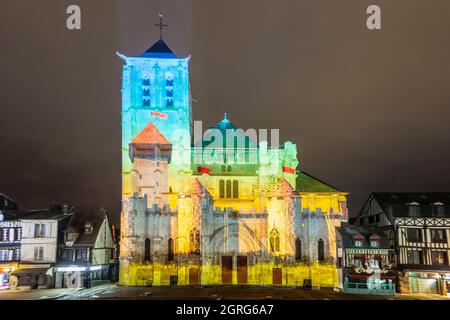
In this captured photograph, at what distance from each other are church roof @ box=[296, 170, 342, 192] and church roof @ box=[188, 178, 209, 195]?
10.4 meters

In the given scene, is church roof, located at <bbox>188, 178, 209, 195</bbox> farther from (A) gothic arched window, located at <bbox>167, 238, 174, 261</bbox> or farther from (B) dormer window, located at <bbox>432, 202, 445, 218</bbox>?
(B) dormer window, located at <bbox>432, 202, 445, 218</bbox>

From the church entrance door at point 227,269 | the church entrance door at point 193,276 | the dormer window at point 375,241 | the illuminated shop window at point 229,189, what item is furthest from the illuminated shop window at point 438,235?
the church entrance door at point 193,276

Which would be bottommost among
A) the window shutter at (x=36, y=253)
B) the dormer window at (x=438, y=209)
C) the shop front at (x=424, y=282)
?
the shop front at (x=424, y=282)

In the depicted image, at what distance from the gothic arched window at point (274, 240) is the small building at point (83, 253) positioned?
18.6m

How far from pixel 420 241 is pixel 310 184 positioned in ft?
42.4

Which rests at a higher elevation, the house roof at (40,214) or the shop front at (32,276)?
the house roof at (40,214)

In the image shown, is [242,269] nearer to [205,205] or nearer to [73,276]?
[205,205]

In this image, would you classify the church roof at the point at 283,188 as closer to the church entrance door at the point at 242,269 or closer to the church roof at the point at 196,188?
the church roof at the point at 196,188

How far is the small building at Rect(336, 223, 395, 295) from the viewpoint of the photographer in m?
39.3

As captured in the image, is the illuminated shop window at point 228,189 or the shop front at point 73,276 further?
the illuminated shop window at point 228,189

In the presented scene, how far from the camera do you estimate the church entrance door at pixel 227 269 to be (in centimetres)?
4534

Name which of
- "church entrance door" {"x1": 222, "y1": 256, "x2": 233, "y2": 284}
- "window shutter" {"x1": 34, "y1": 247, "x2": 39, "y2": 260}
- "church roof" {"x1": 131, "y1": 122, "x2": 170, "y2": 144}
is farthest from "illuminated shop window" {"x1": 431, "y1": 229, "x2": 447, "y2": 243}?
"window shutter" {"x1": 34, "y1": 247, "x2": 39, "y2": 260}
